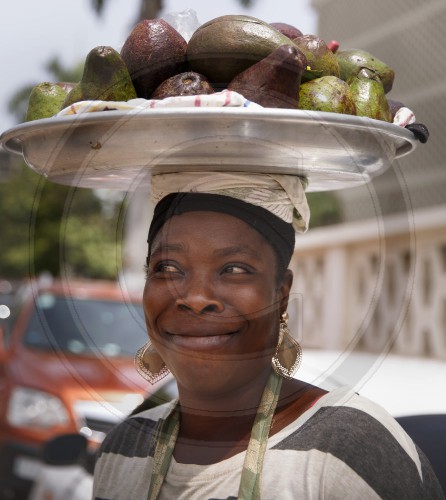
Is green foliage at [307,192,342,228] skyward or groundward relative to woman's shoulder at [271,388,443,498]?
skyward

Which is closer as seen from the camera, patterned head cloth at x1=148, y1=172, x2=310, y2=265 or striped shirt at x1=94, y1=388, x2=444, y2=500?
striped shirt at x1=94, y1=388, x2=444, y2=500

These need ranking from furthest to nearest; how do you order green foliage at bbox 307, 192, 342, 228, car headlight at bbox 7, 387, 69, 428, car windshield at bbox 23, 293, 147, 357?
car headlight at bbox 7, 387, 69, 428, car windshield at bbox 23, 293, 147, 357, green foliage at bbox 307, 192, 342, 228

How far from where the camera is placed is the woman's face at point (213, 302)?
6.10ft

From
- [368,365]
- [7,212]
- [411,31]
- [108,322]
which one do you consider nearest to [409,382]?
[368,365]

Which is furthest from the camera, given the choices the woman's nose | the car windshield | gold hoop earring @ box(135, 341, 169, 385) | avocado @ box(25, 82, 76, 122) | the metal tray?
the car windshield

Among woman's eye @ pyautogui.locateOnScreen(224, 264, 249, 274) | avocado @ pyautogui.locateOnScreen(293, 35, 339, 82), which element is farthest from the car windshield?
avocado @ pyautogui.locateOnScreen(293, 35, 339, 82)

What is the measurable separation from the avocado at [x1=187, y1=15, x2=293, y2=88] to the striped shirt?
0.73 metres

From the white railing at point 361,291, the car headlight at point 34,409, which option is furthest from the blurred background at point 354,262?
the car headlight at point 34,409

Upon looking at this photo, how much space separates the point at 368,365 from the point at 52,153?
0.86 metres

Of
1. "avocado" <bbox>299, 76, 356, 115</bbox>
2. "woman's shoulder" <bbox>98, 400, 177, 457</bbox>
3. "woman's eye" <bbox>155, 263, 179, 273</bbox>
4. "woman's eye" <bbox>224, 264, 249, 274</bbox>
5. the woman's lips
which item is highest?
"avocado" <bbox>299, 76, 356, 115</bbox>

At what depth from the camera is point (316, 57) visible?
1923 mm

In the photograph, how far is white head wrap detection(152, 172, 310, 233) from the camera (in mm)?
1888

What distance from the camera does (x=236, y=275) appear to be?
74.2 inches

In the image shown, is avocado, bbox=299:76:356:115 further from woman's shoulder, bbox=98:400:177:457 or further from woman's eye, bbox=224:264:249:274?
woman's shoulder, bbox=98:400:177:457
